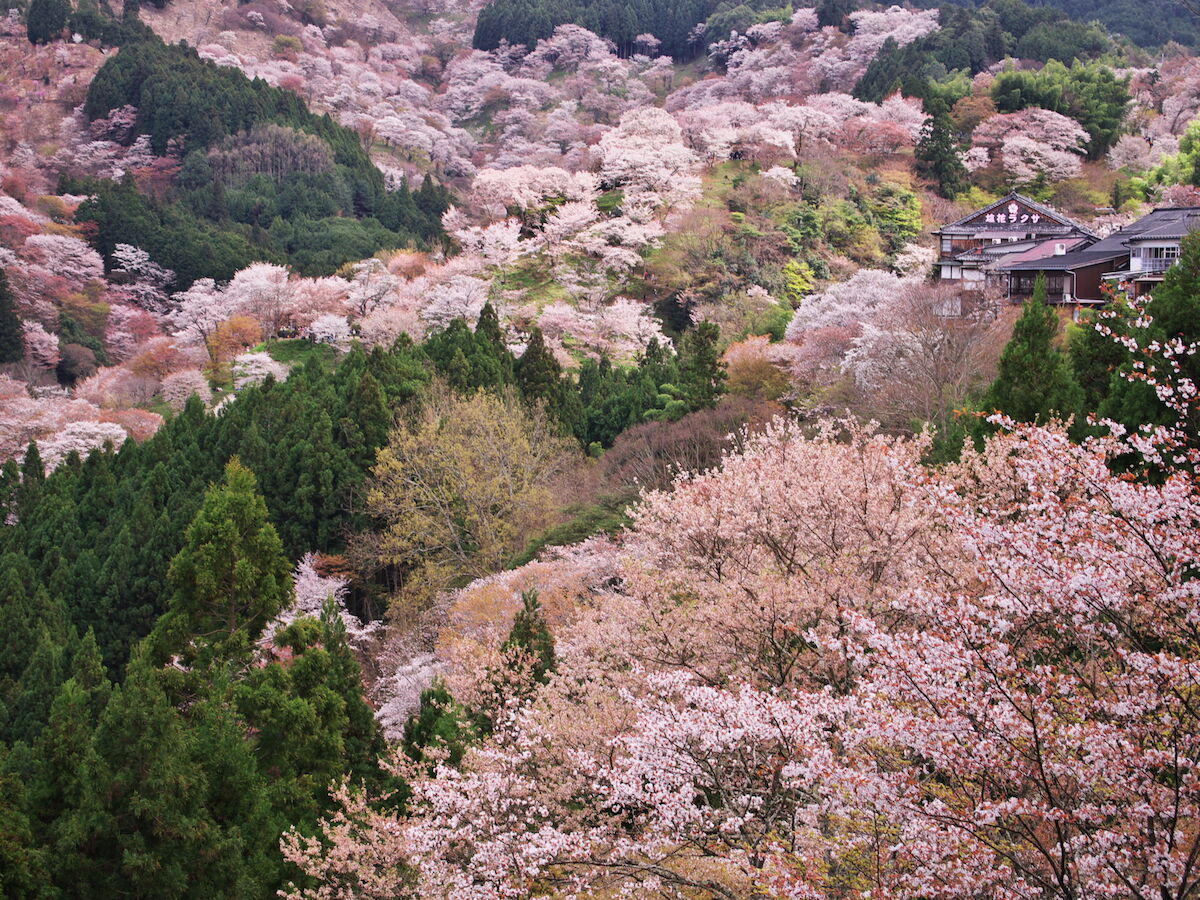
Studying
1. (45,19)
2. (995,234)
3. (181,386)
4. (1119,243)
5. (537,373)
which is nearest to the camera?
(1119,243)

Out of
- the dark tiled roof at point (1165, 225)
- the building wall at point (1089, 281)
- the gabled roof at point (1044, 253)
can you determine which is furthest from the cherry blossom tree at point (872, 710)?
the gabled roof at point (1044, 253)

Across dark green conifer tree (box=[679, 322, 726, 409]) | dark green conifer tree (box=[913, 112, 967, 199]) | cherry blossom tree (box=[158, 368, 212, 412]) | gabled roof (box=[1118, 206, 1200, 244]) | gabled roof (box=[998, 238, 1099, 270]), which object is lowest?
cherry blossom tree (box=[158, 368, 212, 412])

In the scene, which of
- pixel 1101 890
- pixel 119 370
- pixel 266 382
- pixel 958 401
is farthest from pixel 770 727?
pixel 119 370

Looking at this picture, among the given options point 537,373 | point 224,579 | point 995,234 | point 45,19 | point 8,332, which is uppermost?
point 45,19

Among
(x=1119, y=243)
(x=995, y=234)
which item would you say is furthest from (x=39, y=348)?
(x=1119, y=243)

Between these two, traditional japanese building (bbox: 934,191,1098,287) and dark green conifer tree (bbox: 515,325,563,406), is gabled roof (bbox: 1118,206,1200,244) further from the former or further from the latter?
dark green conifer tree (bbox: 515,325,563,406)

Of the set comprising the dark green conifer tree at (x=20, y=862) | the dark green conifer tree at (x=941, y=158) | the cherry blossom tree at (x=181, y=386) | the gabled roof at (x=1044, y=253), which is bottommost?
the cherry blossom tree at (x=181, y=386)

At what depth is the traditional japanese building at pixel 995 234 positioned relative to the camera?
117 feet

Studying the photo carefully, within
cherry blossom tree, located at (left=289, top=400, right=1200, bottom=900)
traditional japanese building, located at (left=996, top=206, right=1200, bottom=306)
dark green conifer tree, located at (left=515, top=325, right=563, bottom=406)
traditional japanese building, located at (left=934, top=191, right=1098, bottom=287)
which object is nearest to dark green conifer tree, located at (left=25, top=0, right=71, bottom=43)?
dark green conifer tree, located at (left=515, top=325, right=563, bottom=406)

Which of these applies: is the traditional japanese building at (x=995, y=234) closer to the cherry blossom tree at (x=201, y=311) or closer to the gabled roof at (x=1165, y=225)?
the gabled roof at (x=1165, y=225)

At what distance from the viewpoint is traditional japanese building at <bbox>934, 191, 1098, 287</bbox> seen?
1404 inches

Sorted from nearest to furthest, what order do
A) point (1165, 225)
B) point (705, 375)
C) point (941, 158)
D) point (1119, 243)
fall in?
point (705, 375) < point (1165, 225) < point (1119, 243) < point (941, 158)

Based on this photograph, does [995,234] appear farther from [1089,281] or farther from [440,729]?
[440,729]

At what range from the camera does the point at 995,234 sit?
120 ft
